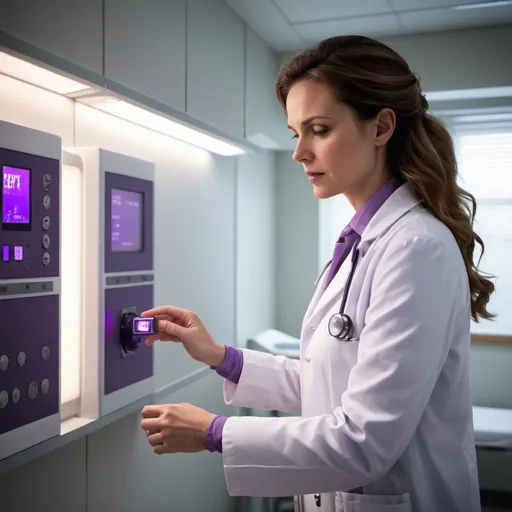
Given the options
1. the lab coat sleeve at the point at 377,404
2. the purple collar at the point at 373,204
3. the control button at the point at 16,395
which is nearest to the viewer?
the lab coat sleeve at the point at 377,404

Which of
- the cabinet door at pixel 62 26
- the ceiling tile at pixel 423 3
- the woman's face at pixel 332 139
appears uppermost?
the ceiling tile at pixel 423 3

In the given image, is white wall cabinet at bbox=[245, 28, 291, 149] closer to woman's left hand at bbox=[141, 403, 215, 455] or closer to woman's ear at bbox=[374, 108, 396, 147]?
woman's ear at bbox=[374, 108, 396, 147]

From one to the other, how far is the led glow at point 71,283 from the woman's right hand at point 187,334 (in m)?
0.18

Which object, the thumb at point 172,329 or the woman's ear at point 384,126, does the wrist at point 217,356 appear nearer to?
the thumb at point 172,329

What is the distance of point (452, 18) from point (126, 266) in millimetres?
1942

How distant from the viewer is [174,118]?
5.79 feet

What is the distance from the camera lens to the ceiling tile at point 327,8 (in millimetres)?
2463

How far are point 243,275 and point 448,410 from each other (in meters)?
1.75

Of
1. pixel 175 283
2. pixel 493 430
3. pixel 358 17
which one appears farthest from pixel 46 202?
pixel 493 430

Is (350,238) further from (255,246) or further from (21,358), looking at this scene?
(255,246)

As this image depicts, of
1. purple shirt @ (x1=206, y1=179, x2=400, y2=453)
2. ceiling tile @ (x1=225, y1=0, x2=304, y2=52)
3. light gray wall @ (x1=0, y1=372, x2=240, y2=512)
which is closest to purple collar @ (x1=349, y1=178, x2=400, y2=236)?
purple shirt @ (x1=206, y1=179, x2=400, y2=453)

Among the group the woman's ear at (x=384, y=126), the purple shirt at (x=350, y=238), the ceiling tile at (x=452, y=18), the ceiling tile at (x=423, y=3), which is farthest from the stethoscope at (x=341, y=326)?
the ceiling tile at (x=452, y=18)

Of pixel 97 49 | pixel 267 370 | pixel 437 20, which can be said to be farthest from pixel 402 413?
pixel 437 20

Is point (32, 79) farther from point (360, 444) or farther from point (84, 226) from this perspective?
point (360, 444)
